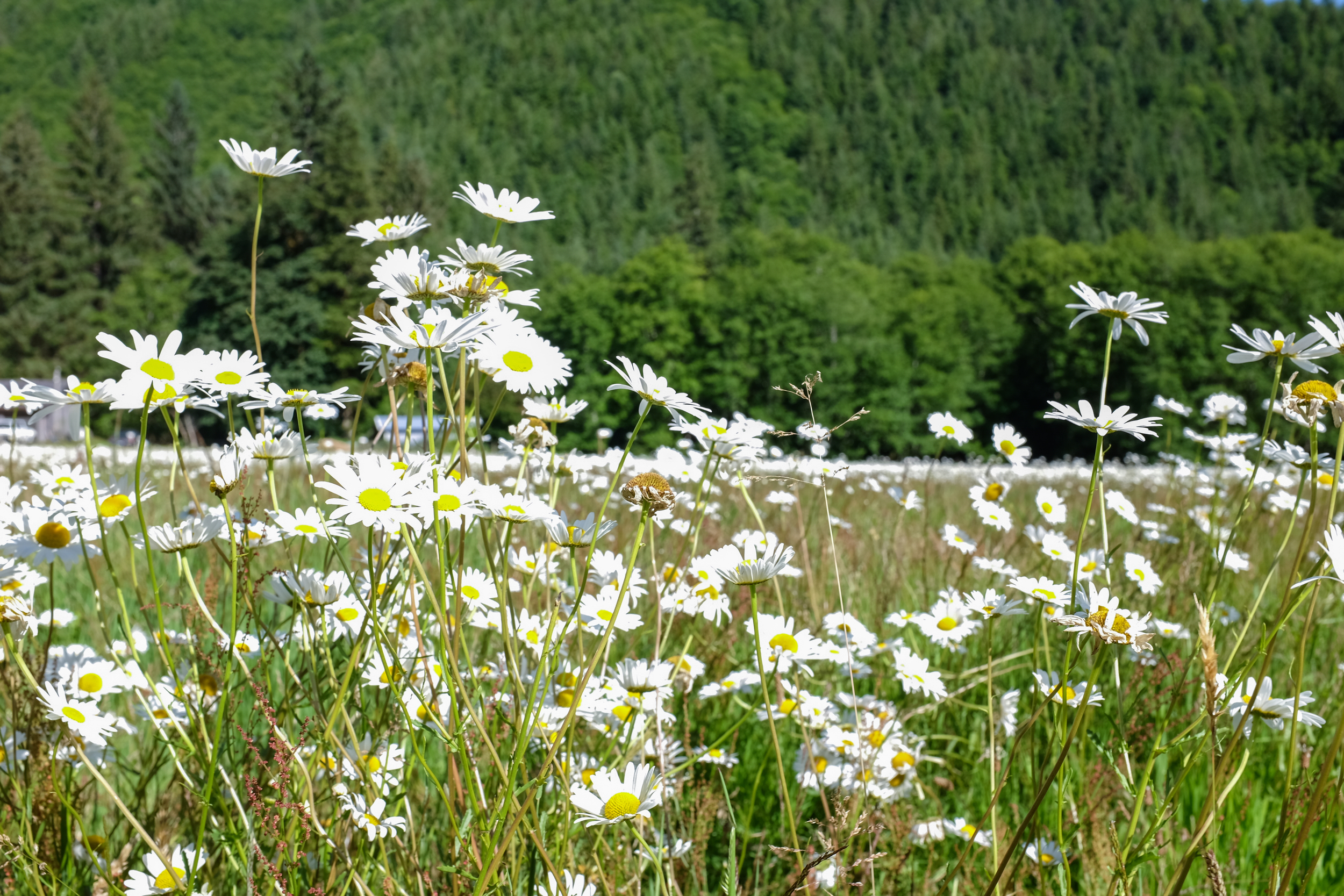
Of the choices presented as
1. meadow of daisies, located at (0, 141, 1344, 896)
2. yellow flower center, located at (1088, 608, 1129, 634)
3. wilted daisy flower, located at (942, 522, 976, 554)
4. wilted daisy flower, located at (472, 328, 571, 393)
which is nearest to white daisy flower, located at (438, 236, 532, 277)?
meadow of daisies, located at (0, 141, 1344, 896)

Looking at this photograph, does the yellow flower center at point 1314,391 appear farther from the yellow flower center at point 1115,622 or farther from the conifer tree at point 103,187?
the conifer tree at point 103,187

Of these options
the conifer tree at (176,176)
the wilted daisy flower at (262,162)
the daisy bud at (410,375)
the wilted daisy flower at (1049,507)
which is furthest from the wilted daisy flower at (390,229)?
the conifer tree at (176,176)

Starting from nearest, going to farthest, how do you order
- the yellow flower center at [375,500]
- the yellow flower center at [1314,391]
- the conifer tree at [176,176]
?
the yellow flower center at [375,500] < the yellow flower center at [1314,391] < the conifer tree at [176,176]

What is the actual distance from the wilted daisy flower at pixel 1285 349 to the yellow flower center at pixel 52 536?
1686 mm

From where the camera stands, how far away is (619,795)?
1.15 metres

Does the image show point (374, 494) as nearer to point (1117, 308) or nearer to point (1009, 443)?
point (1117, 308)

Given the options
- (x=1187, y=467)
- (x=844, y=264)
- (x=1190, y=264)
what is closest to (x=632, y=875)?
(x=1187, y=467)

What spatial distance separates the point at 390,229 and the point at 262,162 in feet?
0.72

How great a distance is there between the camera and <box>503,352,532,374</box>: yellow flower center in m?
1.16

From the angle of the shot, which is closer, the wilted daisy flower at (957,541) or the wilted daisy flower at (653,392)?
the wilted daisy flower at (653,392)

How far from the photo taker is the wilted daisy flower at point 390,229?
142 cm

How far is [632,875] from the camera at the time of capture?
55.2 inches

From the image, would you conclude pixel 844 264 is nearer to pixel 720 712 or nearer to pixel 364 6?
pixel 720 712

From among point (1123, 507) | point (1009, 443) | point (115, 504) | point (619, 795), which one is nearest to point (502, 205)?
point (115, 504)
